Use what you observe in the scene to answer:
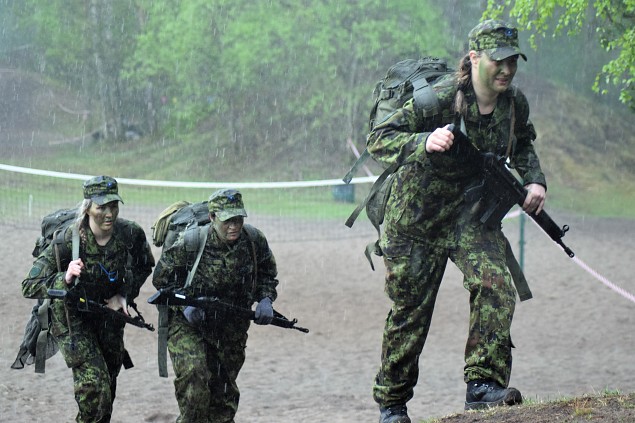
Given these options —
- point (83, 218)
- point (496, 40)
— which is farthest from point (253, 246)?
point (496, 40)

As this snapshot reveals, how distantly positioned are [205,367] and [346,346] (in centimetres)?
520

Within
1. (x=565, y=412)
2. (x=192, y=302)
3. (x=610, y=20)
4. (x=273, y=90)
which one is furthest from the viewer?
(x=273, y=90)

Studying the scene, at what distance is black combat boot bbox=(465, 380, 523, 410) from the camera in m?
5.36

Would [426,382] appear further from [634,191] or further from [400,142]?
[634,191]

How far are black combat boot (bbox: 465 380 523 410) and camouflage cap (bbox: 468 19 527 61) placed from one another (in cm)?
170

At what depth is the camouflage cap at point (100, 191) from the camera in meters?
6.96

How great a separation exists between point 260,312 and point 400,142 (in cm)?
217

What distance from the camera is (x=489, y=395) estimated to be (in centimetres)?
539

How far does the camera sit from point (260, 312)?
6969 mm

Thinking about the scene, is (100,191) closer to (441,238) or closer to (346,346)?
Result: (441,238)

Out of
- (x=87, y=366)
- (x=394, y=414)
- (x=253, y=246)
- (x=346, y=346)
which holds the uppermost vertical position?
(x=253, y=246)

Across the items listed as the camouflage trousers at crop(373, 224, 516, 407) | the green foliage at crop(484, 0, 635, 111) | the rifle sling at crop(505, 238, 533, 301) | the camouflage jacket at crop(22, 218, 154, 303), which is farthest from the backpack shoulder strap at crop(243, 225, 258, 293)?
the green foliage at crop(484, 0, 635, 111)

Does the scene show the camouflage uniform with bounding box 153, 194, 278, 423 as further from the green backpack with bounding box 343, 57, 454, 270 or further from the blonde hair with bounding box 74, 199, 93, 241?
the green backpack with bounding box 343, 57, 454, 270

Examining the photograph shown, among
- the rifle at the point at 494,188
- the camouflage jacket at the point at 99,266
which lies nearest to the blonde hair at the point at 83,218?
the camouflage jacket at the point at 99,266
